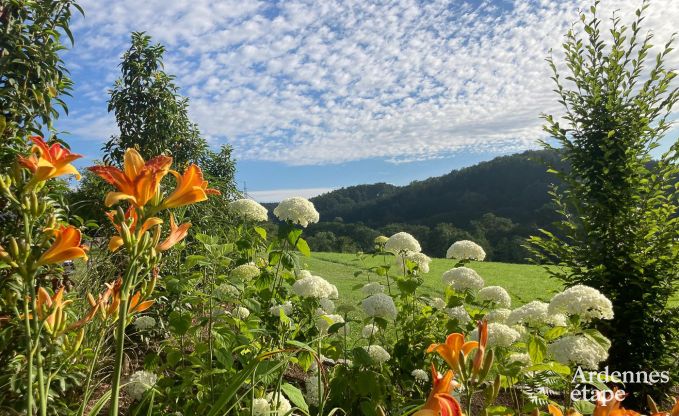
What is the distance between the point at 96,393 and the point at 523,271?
10426 millimetres

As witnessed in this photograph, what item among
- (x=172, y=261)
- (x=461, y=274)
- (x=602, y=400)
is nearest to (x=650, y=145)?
(x=461, y=274)

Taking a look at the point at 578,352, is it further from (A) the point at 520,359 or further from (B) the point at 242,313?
(B) the point at 242,313

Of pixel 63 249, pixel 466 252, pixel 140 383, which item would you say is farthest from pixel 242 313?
pixel 63 249

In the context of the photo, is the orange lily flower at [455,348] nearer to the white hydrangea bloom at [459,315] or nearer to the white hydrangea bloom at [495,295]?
the white hydrangea bloom at [459,315]

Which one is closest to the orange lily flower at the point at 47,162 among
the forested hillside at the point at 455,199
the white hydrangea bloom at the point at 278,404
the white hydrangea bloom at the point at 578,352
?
the white hydrangea bloom at the point at 278,404

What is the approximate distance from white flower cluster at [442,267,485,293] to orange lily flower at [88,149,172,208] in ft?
6.60

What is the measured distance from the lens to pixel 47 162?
2.80 feet

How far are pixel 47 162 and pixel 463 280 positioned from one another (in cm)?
213

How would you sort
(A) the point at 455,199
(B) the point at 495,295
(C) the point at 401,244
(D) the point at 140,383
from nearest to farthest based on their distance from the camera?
1. (D) the point at 140,383
2. (B) the point at 495,295
3. (C) the point at 401,244
4. (A) the point at 455,199

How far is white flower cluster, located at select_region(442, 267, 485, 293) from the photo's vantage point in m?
2.42

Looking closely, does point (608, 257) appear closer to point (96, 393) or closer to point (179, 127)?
point (96, 393)

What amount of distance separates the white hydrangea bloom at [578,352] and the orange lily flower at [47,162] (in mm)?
1766

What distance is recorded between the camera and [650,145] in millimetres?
3326

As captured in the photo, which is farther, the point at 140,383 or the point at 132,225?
the point at 140,383
